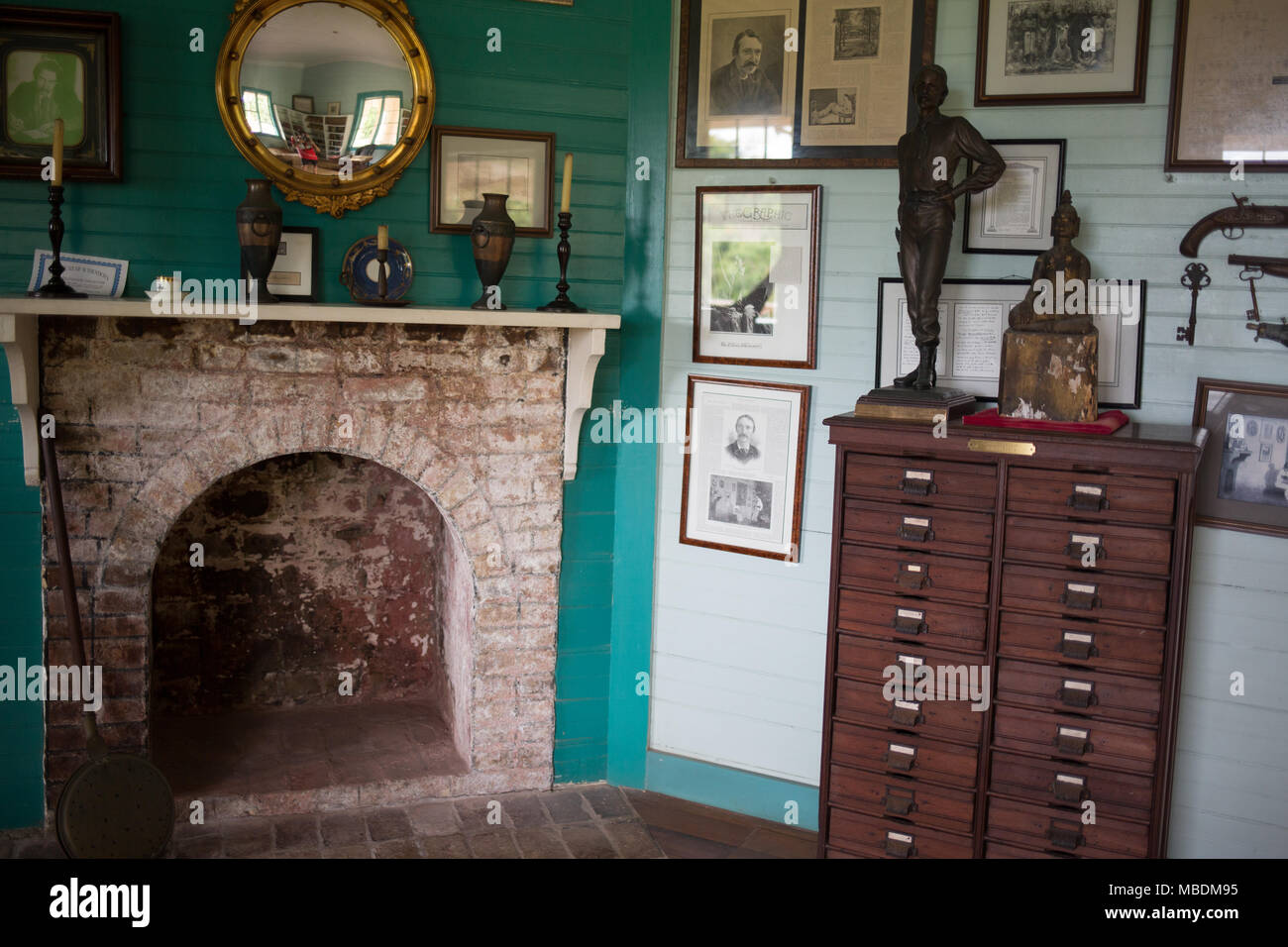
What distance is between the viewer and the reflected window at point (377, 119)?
400 cm

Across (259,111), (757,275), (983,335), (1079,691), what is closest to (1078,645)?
(1079,691)

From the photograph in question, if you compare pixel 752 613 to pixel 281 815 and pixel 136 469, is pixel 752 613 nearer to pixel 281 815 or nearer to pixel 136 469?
pixel 281 815

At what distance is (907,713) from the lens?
353 cm

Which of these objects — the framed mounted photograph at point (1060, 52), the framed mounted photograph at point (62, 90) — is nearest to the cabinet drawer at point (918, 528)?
the framed mounted photograph at point (1060, 52)

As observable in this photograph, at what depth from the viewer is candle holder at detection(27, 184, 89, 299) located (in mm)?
3521

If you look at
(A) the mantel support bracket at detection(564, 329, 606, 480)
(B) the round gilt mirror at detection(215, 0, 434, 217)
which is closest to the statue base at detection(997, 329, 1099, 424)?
(A) the mantel support bracket at detection(564, 329, 606, 480)

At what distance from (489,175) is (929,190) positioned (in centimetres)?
156

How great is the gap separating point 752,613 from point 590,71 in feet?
6.83

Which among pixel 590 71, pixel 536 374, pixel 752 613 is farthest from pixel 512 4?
pixel 752 613

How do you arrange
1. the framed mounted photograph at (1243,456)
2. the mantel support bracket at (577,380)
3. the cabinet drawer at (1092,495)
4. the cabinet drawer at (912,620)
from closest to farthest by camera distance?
the cabinet drawer at (1092,495), the cabinet drawer at (912,620), the framed mounted photograph at (1243,456), the mantel support bracket at (577,380)

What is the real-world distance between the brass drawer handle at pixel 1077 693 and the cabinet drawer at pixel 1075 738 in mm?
46

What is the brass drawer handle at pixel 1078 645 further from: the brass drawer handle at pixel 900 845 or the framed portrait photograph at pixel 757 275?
the framed portrait photograph at pixel 757 275

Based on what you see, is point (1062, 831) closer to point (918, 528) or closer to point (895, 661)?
point (895, 661)

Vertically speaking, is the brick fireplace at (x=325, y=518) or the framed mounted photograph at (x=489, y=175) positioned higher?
the framed mounted photograph at (x=489, y=175)
